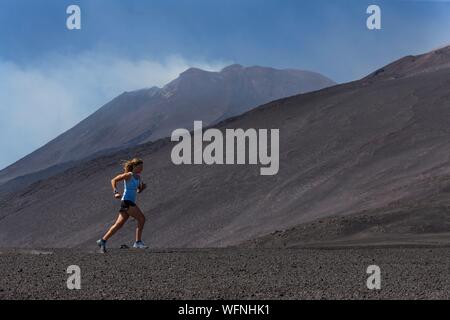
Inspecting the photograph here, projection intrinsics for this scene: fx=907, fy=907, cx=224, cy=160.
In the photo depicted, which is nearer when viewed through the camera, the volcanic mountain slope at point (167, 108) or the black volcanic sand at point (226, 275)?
the black volcanic sand at point (226, 275)

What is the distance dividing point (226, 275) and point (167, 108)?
133 meters

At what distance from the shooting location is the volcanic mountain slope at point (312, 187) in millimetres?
29406

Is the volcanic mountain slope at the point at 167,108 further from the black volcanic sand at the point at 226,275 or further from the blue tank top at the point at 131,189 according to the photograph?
the black volcanic sand at the point at 226,275

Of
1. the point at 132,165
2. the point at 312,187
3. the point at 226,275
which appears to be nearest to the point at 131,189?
the point at 132,165

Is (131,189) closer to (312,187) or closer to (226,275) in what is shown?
(226,275)

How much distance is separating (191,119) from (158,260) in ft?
388

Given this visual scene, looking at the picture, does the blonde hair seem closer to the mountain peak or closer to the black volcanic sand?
the black volcanic sand

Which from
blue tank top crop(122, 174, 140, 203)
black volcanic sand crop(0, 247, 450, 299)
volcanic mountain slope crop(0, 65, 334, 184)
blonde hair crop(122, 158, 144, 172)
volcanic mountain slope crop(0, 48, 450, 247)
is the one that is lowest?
black volcanic sand crop(0, 247, 450, 299)

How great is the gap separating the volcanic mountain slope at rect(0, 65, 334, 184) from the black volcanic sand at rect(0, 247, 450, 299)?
9874 cm

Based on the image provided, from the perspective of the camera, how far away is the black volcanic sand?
28.6ft

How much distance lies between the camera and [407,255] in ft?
45.8

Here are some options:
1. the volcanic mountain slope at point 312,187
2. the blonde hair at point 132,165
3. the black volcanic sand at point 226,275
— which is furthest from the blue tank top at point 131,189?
the volcanic mountain slope at point 312,187

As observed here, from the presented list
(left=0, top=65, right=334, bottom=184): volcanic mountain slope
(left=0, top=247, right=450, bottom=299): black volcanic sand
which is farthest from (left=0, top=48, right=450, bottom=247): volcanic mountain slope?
(left=0, top=65, right=334, bottom=184): volcanic mountain slope

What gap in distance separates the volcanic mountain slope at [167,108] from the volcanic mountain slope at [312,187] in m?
53.2
